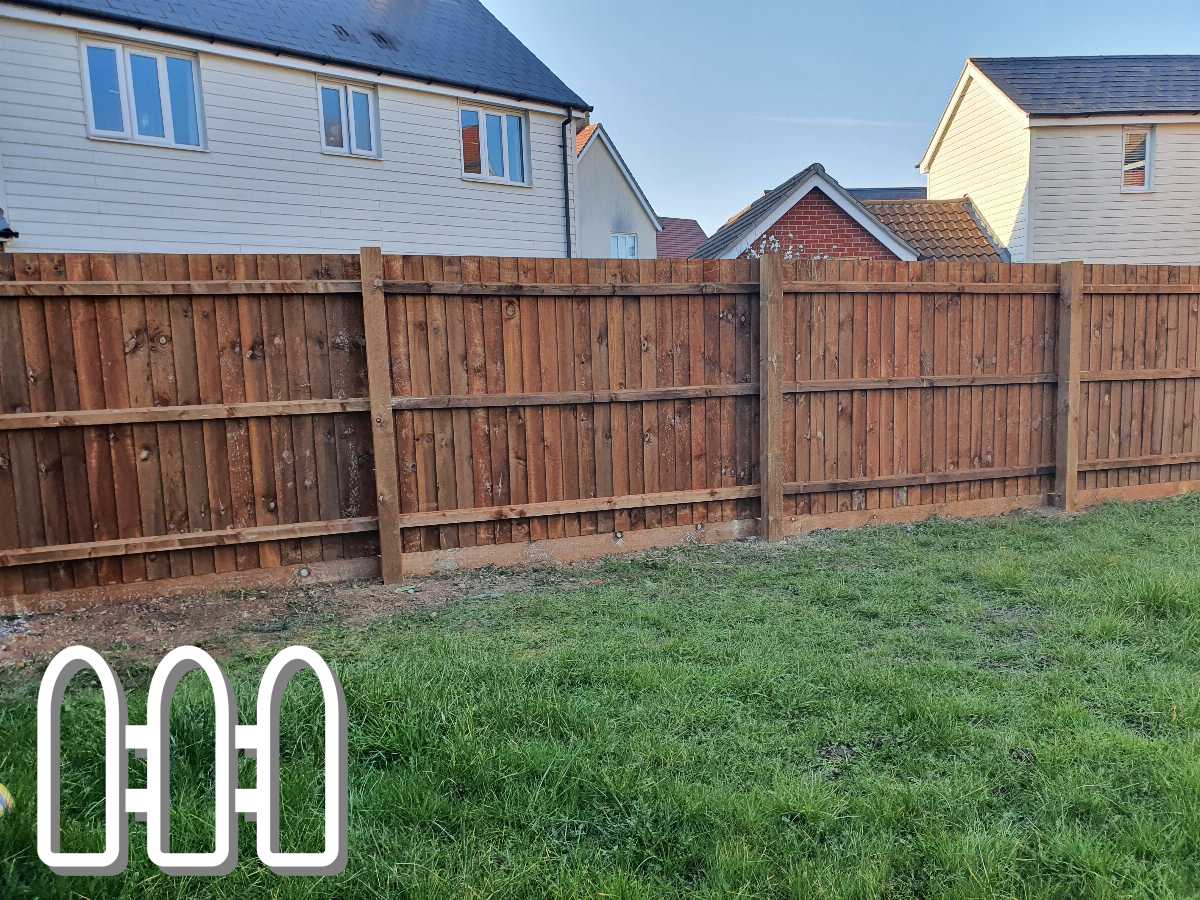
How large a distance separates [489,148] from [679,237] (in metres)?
20.1

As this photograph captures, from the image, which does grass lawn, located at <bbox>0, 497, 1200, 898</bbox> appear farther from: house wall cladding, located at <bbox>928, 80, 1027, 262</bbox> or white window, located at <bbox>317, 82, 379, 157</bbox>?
house wall cladding, located at <bbox>928, 80, 1027, 262</bbox>

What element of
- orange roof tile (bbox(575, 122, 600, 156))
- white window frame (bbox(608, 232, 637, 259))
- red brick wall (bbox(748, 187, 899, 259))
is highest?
orange roof tile (bbox(575, 122, 600, 156))

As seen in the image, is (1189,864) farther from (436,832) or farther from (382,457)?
(382,457)

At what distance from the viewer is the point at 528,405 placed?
5105 millimetres

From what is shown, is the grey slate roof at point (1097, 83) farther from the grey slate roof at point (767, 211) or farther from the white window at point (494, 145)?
the white window at point (494, 145)

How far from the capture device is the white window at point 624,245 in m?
22.1

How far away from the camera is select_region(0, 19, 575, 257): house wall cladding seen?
28.1 feet

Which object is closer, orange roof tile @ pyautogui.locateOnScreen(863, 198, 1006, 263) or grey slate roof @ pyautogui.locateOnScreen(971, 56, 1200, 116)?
grey slate roof @ pyautogui.locateOnScreen(971, 56, 1200, 116)

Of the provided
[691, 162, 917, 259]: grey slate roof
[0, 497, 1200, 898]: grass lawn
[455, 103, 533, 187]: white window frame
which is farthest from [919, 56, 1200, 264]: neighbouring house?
[0, 497, 1200, 898]: grass lawn

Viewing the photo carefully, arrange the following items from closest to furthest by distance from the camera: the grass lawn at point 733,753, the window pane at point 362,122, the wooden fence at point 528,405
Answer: the grass lawn at point 733,753 < the wooden fence at point 528,405 < the window pane at point 362,122

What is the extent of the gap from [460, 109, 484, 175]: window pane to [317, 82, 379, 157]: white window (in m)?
1.42

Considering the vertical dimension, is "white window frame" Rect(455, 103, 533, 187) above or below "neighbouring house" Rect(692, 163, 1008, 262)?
above

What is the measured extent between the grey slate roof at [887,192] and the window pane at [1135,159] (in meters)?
16.4
